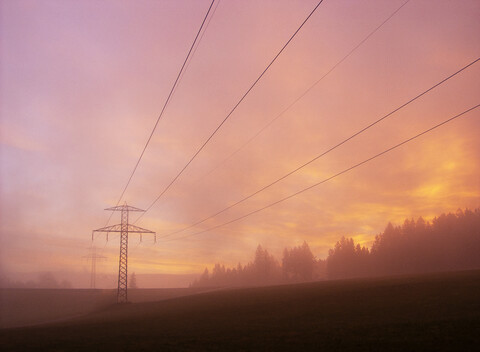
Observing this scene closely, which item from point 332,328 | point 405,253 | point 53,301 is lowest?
point 53,301

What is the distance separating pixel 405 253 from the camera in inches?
5354

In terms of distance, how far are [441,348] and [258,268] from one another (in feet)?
577

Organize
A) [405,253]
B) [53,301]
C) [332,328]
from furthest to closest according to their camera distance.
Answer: [405,253]
[53,301]
[332,328]

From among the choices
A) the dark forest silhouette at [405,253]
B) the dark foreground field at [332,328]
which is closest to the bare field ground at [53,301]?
the dark forest silhouette at [405,253]

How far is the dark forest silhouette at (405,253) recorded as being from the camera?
408 feet

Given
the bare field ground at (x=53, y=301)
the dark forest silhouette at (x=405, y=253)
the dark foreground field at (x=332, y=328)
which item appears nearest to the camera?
the dark foreground field at (x=332, y=328)

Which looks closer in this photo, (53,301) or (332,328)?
(332,328)

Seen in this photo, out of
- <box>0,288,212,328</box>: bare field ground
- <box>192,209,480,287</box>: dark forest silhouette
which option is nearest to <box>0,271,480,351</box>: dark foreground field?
<box>0,288,212,328</box>: bare field ground

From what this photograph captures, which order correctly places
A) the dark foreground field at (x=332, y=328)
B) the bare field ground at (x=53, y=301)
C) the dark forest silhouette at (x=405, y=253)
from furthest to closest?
the dark forest silhouette at (x=405, y=253) → the bare field ground at (x=53, y=301) → the dark foreground field at (x=332, y=328)

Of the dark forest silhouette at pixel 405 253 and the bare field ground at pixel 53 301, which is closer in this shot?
the bare field ground at pixel 53 301

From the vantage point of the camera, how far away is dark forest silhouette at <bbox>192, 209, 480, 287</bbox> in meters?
124

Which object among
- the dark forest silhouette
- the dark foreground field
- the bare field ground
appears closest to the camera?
the dark foreground field

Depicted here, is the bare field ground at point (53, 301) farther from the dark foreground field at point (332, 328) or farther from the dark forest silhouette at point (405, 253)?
the dark foreground field at point (332, 328)

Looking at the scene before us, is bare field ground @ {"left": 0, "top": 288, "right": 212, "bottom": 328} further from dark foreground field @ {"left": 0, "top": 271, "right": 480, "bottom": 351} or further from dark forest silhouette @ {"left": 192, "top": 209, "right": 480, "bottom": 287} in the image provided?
dark foreground field @ {"left": 0, "top": 271, "right": 480, "bottom": 351}
